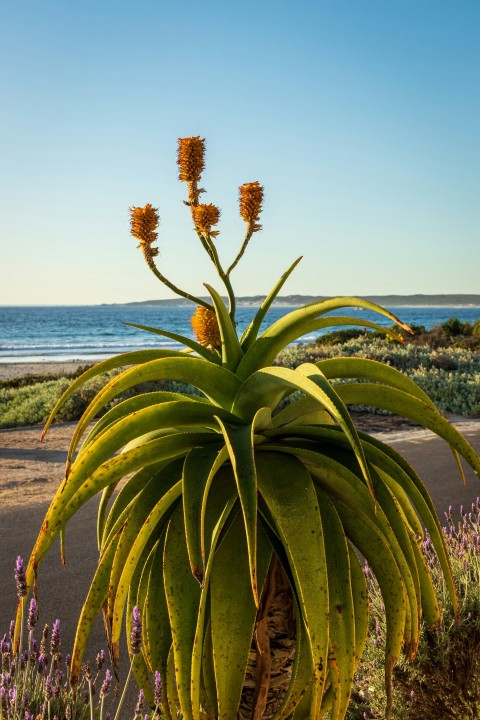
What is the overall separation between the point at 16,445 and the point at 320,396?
960cm

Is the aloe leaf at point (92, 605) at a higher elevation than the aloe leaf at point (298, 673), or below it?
higher

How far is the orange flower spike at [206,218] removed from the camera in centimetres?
171

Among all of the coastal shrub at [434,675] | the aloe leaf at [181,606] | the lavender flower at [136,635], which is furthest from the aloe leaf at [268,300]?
the coastal shrub at [434,675]

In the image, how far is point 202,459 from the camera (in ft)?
5.62

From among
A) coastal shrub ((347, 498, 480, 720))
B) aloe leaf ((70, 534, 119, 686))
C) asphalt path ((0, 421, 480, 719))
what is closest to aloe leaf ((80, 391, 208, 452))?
aloe leaf ((70, 534, 119, 686))

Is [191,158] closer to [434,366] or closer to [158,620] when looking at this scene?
[158,620]

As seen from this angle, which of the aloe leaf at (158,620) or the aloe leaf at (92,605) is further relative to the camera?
the aloe leaf at (158,620)

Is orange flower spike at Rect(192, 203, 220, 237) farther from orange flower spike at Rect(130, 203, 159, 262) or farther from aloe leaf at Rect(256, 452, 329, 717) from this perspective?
aloe leaf at Rect(256, 452, 329, 717)

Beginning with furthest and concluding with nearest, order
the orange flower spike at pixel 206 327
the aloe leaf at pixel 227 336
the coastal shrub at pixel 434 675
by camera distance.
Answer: the coastal shrub at pixel 434 675 → the orange flower spike at pixel 206 327 → the aloe leaf at pixel 227 336

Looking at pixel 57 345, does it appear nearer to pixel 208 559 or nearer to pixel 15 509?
pixel 15 509

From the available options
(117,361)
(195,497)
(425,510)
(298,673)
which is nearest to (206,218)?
(117,361)

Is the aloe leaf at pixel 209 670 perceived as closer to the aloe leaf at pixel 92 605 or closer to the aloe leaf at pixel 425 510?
the aloe leaf at pixel 92 605

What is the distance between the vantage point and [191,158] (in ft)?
5.90

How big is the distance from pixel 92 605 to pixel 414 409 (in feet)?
3.21
